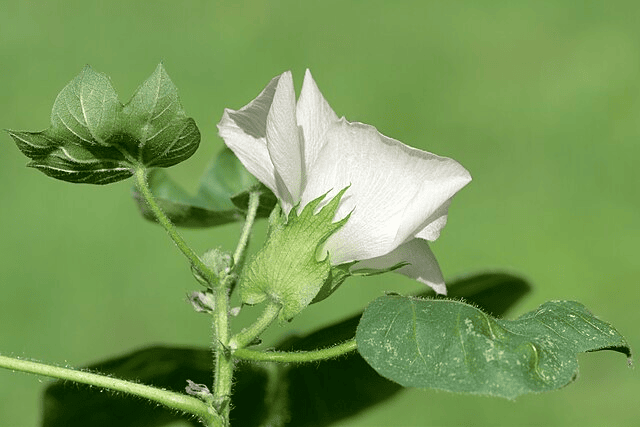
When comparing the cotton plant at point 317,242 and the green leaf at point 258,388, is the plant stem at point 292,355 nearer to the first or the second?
the cotton plant at point 317,242

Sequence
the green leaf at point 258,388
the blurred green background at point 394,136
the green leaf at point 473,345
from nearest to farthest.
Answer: the green leaf at point 473,345, the green leaf at point 258,388, the blurred green background at point 394,136

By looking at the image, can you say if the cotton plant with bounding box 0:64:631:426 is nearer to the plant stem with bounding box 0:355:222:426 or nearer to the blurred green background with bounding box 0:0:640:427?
the plant stem with bounding box 0:355:222:426

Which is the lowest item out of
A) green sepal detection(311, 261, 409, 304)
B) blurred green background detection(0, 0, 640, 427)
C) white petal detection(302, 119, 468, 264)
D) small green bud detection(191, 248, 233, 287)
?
blurred green background detection(0, 0, 640, 427)

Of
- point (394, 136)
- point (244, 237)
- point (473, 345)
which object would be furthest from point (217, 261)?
point (394, 136)

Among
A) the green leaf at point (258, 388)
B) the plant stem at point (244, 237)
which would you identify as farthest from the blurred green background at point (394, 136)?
the plant stem at point (244, 237)

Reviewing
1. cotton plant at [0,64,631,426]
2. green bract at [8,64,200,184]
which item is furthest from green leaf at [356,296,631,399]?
green bract at [8,64,200,184]

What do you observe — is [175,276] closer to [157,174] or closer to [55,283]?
[55,283]
